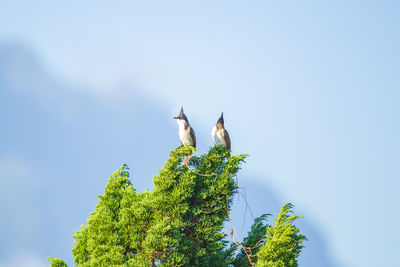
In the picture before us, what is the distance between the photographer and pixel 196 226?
8086 millimetres

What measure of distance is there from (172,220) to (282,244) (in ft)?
6.15

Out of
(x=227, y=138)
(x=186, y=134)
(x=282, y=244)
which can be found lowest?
(x=282, y=244)

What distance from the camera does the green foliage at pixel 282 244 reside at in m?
7.43

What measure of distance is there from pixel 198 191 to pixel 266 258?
170cm

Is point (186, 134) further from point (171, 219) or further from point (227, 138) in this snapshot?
point (171, 219)

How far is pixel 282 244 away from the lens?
24.7ft

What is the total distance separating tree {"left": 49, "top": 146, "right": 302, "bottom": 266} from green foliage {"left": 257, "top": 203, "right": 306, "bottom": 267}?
0.34 feet

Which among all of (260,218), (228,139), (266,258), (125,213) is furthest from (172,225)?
(228,139)

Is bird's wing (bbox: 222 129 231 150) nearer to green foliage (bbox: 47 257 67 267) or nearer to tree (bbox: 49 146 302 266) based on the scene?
tree (bbox: 49 146 302 266)

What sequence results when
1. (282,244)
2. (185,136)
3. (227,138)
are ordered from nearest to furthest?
(282,244), (185,136), (227,138)

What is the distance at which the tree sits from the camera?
24.4 feet

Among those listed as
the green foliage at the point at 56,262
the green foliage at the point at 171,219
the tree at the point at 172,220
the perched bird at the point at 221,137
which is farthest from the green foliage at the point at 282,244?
the green foliage at the point at 56,262

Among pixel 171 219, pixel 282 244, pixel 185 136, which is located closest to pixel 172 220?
pixel 171 219

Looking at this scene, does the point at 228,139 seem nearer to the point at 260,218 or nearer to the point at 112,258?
A: the point at 260,218
